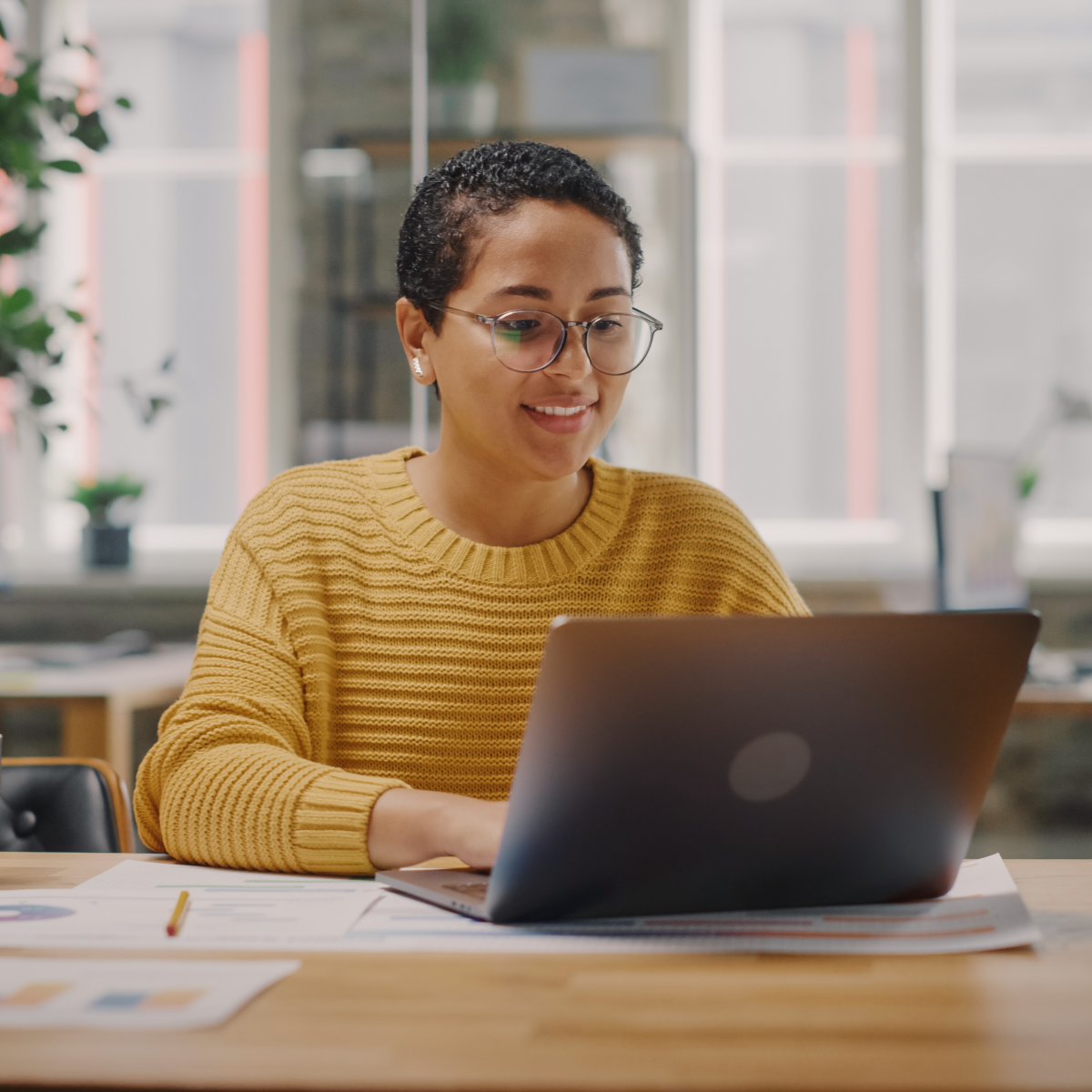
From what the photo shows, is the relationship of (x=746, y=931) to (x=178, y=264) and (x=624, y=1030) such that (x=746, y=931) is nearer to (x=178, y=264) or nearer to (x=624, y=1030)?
A: (x=624, y=1030)

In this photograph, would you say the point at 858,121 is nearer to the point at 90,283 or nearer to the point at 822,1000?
the point at 90,283

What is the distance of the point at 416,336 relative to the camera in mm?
1347

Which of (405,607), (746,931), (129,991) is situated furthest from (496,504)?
(129,991)

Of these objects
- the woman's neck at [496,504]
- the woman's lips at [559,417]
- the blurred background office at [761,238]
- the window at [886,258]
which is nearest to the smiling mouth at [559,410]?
the woman's lips at [559,417]

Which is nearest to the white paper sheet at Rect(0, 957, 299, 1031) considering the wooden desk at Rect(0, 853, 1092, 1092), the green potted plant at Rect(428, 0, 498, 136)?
the wooden desk at Rect(0, 853, 1092, 1092)

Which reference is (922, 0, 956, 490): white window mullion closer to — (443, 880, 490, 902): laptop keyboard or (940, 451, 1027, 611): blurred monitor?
(940, 451, 1027, 611): blurred monitor

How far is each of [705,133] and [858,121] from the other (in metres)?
0.47

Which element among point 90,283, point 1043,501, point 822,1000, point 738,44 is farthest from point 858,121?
point 822,1000

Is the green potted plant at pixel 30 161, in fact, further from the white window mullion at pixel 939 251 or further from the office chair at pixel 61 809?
the white window mullion at pixel 939 251

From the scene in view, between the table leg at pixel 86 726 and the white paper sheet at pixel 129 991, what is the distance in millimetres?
1864

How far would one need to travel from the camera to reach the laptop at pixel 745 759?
2.37 ft

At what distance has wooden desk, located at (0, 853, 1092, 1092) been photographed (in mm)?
554

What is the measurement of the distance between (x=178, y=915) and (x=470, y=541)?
589mm

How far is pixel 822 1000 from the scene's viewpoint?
0.66 meters
